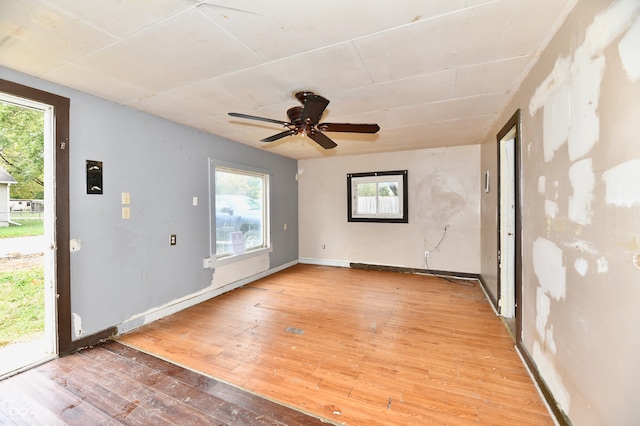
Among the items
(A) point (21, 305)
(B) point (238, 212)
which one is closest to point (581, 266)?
(B) point (238, 212)

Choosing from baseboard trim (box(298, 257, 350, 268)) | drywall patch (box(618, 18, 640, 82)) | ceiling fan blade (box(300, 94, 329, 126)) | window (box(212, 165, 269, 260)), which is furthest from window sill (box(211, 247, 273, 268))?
drywall patch (box(618, 18, 640, 82))

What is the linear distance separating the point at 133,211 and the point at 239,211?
1.74 meters

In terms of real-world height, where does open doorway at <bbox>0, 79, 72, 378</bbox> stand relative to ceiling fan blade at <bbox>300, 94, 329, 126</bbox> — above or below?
below

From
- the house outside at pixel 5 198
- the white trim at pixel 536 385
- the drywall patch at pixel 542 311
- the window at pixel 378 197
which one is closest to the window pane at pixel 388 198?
the window at pixel 378 197

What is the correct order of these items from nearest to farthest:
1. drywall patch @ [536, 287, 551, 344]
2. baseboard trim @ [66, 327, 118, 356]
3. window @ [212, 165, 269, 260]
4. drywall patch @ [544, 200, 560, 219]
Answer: drywall patch @ [544, 200, 560, 219] → drywall patch @ [536, 287, 551, 344] → baseboard trim @ [66, 327, 118, 356] → window @ [212, 165, 269, 260]

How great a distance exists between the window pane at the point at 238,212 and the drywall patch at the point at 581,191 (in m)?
3.84

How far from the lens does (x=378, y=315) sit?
3.17 m

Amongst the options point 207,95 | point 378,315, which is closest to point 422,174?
point 378,315

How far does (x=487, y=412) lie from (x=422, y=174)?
3.87 meters

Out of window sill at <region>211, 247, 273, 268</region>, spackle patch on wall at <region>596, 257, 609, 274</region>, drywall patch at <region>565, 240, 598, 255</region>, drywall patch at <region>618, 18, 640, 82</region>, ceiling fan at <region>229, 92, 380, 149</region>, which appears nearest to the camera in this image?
drywall patch at <region>618, 18, 640, 82</region>

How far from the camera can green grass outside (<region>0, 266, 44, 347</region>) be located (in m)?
2.62

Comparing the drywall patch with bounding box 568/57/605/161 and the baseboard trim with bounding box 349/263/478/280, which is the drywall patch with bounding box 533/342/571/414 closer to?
the drywall patch with bounding box 568/57/605/161

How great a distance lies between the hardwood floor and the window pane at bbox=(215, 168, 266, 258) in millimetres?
847

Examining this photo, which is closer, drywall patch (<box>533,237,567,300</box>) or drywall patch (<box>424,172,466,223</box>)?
drywall patch (<box>533,237,567,300</box>)
